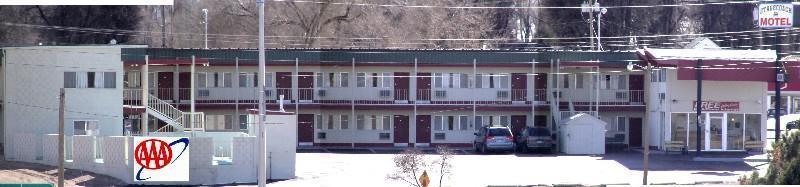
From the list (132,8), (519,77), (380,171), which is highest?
(132,8)

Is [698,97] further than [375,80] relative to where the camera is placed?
No

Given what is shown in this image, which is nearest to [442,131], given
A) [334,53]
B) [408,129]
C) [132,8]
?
[408,129]

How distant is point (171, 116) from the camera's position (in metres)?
53.3

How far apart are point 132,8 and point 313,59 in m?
22.6

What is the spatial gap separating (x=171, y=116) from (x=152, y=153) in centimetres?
1265

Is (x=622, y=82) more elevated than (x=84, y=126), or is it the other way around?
(x=622, y=82)

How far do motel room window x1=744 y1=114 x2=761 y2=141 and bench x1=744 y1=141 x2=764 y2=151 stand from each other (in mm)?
278

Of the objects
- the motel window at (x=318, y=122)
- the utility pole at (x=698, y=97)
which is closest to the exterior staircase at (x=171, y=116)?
the motel window at (x=318, y=122)

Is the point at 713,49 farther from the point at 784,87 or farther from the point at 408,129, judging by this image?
the point at 408,129

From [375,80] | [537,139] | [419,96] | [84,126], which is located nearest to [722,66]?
[537,139]

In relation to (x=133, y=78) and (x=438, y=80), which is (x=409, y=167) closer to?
(x=438, y=80)

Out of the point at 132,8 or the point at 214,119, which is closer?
the point at 214,119

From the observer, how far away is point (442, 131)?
2393 inches

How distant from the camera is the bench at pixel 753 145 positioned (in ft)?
183
